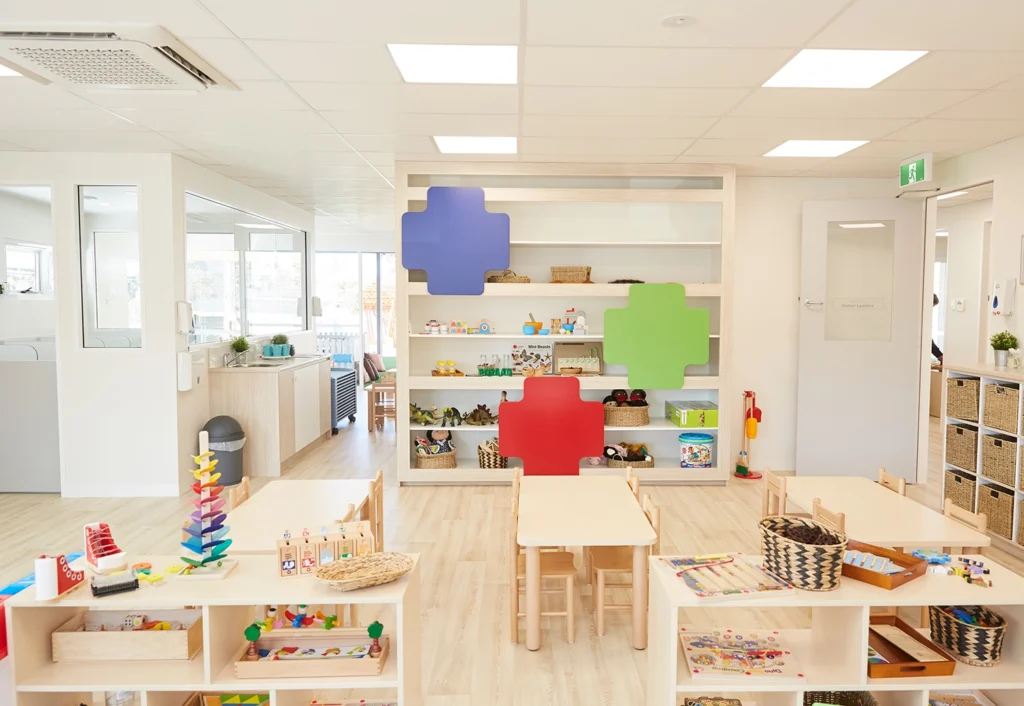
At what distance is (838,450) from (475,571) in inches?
149

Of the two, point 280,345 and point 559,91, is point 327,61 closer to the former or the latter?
point 559,91

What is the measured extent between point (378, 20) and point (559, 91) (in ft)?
3.89

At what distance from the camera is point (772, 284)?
6355mm

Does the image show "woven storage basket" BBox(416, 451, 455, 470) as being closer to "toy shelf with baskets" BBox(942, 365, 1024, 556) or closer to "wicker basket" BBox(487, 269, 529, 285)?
"wicker basket" BBox(487, 269, 529, 285)

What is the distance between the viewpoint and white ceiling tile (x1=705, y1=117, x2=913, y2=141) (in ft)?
14.3

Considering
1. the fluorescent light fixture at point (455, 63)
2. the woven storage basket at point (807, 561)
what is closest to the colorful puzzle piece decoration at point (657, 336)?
the fluorescent light fixture at point (455, 63)

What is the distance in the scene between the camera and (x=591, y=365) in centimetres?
613

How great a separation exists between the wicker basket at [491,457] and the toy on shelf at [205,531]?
3.87m

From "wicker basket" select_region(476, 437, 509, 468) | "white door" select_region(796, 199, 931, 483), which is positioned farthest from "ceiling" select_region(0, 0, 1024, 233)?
"wicker basket" select_region(476, 437, 509, 468)

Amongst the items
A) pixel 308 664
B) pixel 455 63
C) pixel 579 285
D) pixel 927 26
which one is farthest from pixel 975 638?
pixel 579 285

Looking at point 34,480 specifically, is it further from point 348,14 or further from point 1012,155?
point 1012,155

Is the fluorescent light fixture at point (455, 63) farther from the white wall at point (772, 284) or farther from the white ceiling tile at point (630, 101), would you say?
the white wall at point (772, 284)

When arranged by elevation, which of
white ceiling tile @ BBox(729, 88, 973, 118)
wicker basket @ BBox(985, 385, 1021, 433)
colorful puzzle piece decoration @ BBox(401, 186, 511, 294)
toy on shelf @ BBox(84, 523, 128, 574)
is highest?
white ceiling tile @ BBox(729, 88, 973, 118)

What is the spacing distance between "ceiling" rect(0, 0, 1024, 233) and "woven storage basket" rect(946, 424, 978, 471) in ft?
6.62
